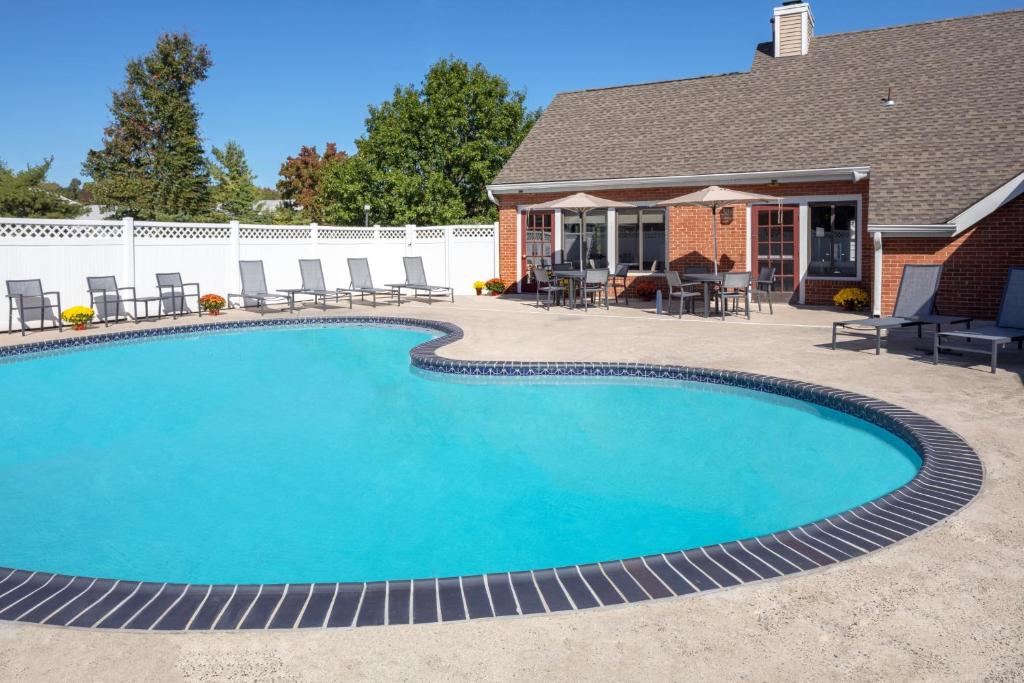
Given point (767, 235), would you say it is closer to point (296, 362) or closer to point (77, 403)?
point (296, 362)

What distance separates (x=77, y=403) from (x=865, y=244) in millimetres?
13706

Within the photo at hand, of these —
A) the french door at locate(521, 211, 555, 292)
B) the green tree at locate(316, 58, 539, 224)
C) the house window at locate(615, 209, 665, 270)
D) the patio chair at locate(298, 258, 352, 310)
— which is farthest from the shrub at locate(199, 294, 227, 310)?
the green tree at locate(316, 58, 539, 224)

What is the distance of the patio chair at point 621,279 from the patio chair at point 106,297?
32.1 ft

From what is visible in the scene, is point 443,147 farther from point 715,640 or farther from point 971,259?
point 715,640

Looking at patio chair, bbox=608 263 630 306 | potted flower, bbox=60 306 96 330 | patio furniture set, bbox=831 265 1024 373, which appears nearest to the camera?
patio furniture set, bbox=831 265 1024 373

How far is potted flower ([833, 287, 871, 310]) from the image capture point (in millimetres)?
14547

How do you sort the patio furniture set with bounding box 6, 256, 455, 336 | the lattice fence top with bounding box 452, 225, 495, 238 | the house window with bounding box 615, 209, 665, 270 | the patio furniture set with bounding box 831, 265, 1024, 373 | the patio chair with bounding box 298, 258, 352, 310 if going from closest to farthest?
the patio furniture set with bounding box 831, 265, 1024, 373, the patio furniture set with bounding box 6, 256, 455, 336, the patio chair with bounding box 298, 258, 352, 310, the house window with bounding box 615, 209, 665, 270, the lattice fence top with bounding box 452, 225, 495, 238

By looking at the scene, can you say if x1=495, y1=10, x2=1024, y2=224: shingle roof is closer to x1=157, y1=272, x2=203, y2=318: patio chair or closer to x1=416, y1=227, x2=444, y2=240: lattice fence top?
x1=416, y1=227, x2=444, y2=240: lattice fence top

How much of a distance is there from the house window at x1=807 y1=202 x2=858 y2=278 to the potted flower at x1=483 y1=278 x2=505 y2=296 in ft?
24.6

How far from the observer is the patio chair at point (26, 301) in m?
12.6

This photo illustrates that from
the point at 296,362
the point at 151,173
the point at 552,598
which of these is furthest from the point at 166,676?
the point at 151,173

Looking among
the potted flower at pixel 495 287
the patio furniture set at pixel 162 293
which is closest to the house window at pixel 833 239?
the potted flower at pixel 495 287

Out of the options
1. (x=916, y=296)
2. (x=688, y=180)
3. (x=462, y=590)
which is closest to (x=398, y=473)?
(x=462, y=590)

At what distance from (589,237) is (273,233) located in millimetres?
7524
